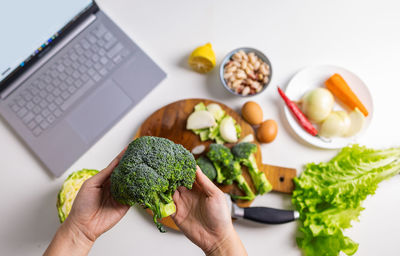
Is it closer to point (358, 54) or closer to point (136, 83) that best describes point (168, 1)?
point (136, 83)

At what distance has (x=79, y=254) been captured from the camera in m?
1.02

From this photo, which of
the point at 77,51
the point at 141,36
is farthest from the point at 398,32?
the point at 77,51

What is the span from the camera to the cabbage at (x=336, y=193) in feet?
4.24

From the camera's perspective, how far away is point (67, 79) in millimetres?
1315

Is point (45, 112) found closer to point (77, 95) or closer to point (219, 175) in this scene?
point (77, 95)

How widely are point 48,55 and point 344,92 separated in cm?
118

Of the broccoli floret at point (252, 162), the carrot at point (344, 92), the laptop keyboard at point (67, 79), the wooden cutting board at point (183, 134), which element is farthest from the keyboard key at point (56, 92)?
the carrot at point (344, 92)

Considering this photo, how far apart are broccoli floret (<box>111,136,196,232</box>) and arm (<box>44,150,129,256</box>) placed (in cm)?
8

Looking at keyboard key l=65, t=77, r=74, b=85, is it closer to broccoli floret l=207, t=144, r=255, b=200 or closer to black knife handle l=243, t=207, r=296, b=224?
broccoli floret l=207, t=144, r=255, b=200

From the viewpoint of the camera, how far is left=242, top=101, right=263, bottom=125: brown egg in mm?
1335

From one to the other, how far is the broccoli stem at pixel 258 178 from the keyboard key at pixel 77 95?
68 centimetres

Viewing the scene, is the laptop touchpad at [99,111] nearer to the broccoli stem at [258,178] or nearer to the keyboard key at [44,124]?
the keyboard key at [44,124]

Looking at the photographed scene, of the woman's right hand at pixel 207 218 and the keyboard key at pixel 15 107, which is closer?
the woman's right hand at pixel 207 218

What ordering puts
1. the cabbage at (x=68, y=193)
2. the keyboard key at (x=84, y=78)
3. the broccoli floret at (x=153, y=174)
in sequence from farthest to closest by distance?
the keyboard key at (x=84, y=78)
the cabbage at (x=68, y=193)
the broccoli floret at (x=153, y=174)
